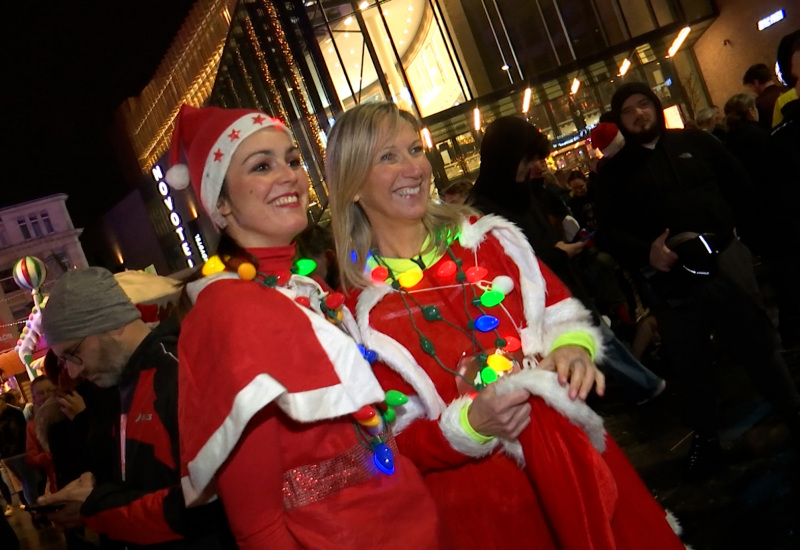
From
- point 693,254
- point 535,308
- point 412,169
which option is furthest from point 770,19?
point 535,308

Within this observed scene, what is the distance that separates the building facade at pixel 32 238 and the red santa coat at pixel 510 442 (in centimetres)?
5588

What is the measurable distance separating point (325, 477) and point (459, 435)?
452 millimetres

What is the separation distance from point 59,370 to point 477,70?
574 inches

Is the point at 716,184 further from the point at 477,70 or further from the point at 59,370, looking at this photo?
the point at 477,70

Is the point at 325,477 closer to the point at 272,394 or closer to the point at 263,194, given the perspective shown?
the point at 272,394

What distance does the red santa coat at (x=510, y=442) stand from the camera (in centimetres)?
187

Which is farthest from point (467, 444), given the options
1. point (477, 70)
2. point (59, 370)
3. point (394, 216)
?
point (477, 70)

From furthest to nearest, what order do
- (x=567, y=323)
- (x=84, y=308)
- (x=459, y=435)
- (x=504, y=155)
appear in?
1. (x=504, y=155)
2. (x=84, y=308)
3. (x=567, y=323)
4. (x=459, y=435)

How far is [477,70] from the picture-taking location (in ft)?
55.8

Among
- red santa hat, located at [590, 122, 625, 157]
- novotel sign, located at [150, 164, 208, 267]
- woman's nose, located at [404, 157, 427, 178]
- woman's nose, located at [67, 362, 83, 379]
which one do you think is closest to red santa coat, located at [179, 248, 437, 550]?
woman's nose, located at [404, 157, 427, 178]

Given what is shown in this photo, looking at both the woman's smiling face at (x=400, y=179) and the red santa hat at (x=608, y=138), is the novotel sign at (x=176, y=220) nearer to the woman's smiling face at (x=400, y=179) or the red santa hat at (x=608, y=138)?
the red santa hat at (x=608, y=138)

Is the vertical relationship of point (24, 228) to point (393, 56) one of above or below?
above

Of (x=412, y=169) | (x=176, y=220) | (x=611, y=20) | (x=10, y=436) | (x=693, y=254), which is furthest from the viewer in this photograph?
(x=176, y=220)

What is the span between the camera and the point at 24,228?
55.3 meters
